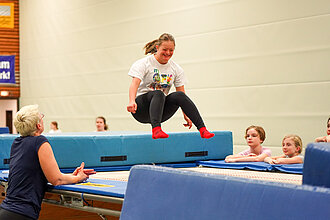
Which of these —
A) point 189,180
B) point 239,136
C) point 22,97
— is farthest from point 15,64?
point 189,180

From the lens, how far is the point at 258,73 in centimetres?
749

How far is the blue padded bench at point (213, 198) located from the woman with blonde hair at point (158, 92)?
89.4 inches

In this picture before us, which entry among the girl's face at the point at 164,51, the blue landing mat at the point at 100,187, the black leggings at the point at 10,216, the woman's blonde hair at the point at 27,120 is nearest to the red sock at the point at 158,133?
the blue landing mat at the point at 100,187

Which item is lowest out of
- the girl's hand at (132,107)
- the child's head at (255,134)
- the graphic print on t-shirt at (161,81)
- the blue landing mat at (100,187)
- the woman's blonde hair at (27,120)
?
the blue landing mat at (100,187)

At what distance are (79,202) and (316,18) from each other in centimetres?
467

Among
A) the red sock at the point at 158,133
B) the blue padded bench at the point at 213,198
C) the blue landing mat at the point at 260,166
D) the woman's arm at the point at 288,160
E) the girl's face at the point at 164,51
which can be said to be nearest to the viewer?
the blue padded bench at the point at 213,198

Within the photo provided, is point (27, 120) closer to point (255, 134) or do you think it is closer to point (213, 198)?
point (213, 198)

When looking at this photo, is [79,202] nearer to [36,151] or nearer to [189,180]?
[36,151]

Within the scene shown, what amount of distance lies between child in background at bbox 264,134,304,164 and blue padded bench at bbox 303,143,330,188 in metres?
3.69

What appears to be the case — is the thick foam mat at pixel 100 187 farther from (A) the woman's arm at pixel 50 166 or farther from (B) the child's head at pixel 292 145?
(B) the child's head at pixel 292 145

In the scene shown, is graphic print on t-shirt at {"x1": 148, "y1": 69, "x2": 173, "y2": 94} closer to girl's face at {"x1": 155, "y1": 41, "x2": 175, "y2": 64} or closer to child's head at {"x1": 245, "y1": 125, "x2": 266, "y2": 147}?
girl's face at {"x1": 155, "y1": 41, "x2": 175, "y2": 64}

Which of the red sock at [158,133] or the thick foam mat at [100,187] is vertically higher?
the red sock at [158,133]

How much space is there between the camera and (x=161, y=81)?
420 centimetres

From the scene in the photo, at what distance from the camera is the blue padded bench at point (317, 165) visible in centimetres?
108
